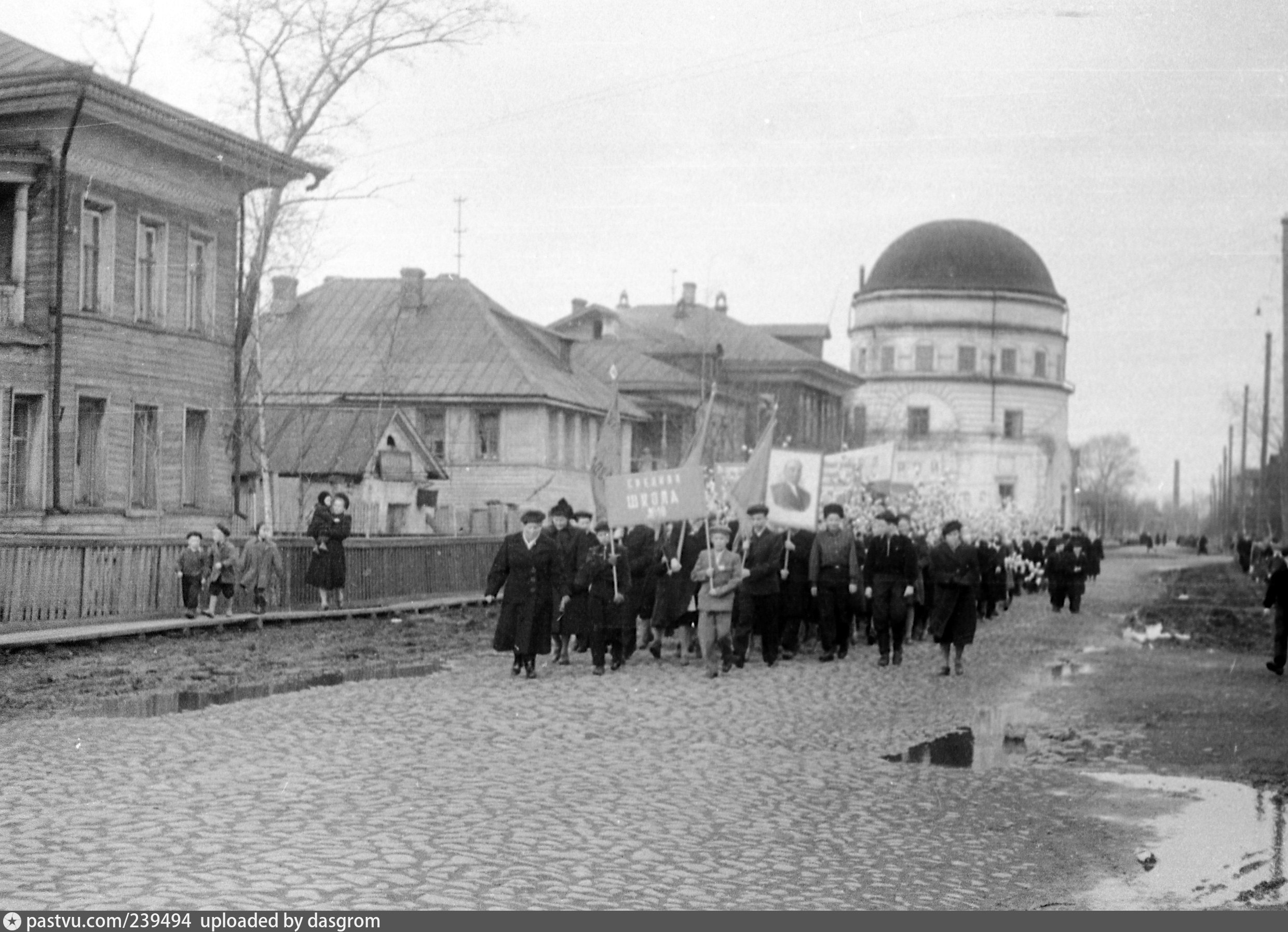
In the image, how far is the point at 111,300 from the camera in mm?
30953

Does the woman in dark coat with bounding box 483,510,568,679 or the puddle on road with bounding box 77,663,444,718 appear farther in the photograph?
the woman in dark coat with bounding box 483,510,568,679

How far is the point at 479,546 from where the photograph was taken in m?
41.9

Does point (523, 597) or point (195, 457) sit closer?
point (523, 597)

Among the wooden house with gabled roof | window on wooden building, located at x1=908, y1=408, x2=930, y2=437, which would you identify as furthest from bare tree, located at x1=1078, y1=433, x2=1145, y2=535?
the wooden house with gabled roof

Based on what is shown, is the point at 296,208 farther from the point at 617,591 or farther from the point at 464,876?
the point at 464,876

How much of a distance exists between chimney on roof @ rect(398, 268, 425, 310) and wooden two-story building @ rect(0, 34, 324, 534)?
80.4ft

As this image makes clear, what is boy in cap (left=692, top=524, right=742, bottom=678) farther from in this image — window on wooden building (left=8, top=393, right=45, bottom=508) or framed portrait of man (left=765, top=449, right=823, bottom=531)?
window on wooden building (left=8, top=393, right=45, bottom=508)

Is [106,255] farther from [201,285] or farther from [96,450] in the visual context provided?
[201,285]

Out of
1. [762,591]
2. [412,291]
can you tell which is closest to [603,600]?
[762,591]

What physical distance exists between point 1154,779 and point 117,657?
1228cm

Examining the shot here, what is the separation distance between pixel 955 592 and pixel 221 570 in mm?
11428

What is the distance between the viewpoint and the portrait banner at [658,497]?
21.4m

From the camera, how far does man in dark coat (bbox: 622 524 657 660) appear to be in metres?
21.3
